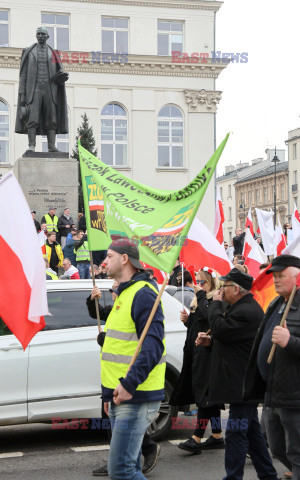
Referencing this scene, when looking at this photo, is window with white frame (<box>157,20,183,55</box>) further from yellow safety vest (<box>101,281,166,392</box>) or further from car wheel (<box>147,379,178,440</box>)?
yellow safety vest (<box>101,281,166,392</box>)

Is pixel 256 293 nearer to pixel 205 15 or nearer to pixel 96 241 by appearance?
pixel 96 241

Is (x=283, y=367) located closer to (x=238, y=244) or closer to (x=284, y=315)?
(x=284, y=315)

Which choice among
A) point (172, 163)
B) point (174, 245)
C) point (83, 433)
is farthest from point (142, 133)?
point (174, 245)

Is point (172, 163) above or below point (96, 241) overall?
above

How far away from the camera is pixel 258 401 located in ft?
19.1

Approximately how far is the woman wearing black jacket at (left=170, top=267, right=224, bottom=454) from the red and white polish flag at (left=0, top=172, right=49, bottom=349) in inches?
78.0

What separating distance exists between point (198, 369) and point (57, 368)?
1.30 metres

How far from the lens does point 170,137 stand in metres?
43.4

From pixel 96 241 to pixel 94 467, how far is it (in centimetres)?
205

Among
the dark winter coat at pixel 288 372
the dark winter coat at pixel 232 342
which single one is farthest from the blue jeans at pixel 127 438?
the dark winter coat at pixel 232 342

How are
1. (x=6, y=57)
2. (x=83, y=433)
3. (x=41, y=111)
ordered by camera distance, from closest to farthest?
(x=83, y=433)
(x=41, y=111)
(x=6, y=57)

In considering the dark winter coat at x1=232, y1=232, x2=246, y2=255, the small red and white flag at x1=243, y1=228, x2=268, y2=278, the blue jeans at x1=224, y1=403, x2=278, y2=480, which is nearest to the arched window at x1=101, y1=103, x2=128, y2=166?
the dark winter coat at x1=232, y1=232, x2=246, y2=255

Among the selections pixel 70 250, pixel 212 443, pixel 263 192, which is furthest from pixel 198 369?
pixel 263 192

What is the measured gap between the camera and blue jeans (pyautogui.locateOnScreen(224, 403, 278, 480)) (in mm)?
5949
